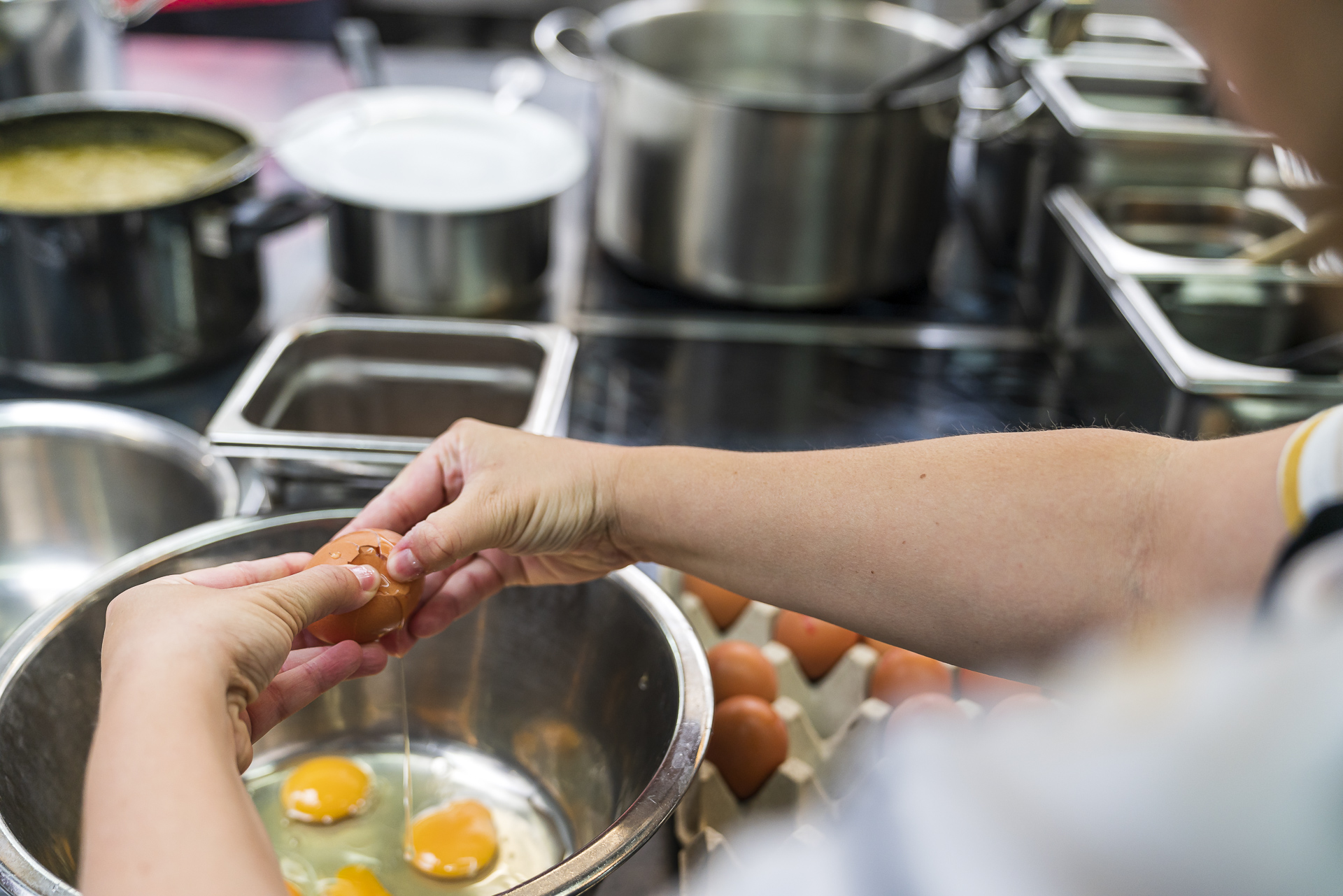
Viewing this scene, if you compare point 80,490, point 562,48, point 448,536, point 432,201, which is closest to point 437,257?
point 432,201

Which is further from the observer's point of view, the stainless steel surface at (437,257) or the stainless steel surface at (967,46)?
the stainless steel surface at (437,257)

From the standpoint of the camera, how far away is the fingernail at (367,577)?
76 cm

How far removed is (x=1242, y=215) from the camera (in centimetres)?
152

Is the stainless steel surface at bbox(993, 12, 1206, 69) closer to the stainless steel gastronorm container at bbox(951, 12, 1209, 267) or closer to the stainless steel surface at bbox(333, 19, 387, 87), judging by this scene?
the stainless steel gastronorm container at bbox(951, 12, 1209, 267)

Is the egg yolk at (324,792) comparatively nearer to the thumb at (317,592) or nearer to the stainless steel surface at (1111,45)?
the thumb at (317,592)

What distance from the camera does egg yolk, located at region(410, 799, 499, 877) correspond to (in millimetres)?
894

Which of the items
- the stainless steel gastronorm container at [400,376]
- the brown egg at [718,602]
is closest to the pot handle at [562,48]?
the stainless steel gastronorm container at [400,376]

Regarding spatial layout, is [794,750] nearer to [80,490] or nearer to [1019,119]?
[80,490]

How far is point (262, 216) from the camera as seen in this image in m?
1.32

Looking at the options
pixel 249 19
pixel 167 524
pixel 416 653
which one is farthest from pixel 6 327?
pixel 249 19

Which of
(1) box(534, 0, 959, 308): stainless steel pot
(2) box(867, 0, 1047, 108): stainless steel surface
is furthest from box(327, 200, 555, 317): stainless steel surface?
(2) box(867, 0, 1047, 108): stainless steel surface

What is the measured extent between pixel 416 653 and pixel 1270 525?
740mm

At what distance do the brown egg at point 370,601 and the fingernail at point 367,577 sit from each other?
0.04 ft

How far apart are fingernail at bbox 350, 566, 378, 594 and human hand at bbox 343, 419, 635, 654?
15 millimetres
